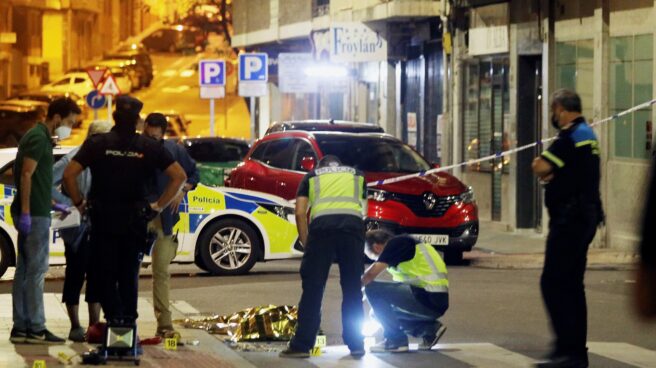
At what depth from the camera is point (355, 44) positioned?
109ft

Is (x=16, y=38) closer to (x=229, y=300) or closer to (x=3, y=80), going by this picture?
(x=3, y=80)

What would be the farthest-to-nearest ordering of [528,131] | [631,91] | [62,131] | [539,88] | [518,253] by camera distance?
[528,131]
[539,88]
[518,253]
[631,91]
[62,131]

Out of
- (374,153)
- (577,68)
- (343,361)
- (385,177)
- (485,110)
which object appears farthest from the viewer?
(485,110)

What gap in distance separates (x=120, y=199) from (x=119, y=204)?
0.04 meters

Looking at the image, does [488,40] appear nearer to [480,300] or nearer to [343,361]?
[480,300]

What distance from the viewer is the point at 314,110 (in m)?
47.7

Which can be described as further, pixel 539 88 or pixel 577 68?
pixel 539 88

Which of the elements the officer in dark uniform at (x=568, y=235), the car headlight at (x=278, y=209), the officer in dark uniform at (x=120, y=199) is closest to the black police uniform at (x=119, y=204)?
the officer in dark uniform at (x=120, y=199)

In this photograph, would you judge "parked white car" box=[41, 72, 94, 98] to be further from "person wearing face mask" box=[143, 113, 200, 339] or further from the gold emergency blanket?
"person wearing face mask" box=[143, 113, 200, 339]

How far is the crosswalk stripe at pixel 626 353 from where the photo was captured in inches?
439

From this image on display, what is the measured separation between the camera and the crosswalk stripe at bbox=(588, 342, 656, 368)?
11.1 meters

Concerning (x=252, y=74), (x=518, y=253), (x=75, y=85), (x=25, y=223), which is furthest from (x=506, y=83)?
(x=75, y=85)

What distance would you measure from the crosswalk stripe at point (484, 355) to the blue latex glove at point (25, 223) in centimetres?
323

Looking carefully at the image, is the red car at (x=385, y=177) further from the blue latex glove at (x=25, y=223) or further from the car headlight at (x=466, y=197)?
the blue latex glove at (x=25, y=223)
